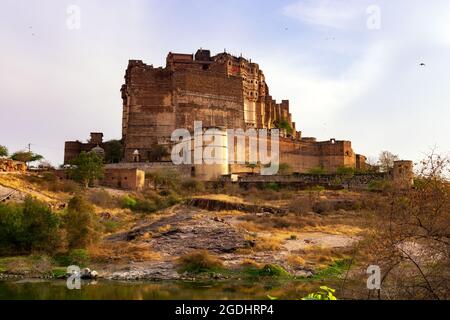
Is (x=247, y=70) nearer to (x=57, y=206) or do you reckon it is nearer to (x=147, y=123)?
(x=147, y=123)

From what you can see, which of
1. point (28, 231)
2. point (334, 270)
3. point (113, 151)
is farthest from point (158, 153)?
point (334, 270)

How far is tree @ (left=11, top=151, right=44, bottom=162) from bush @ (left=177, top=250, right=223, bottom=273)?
26476 mm

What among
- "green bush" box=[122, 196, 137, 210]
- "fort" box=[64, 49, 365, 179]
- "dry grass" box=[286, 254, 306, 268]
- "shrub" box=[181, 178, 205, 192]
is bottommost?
"dry grass" box=[286, 254, 306, 268]

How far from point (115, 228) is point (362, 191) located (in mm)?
17245

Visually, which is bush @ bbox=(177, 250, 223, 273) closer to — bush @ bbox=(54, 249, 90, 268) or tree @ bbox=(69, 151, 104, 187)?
bush @ bbox=(54, 249, 90, 268)

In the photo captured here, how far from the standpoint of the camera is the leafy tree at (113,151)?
4619cm

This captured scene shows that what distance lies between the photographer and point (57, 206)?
26.8m

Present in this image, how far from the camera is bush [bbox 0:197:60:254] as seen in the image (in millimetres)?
20719

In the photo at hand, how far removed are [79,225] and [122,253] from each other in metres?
2.06

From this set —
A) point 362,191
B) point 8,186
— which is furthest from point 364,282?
point 362,191

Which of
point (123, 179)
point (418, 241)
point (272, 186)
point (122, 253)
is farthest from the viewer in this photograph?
point (272, 186)

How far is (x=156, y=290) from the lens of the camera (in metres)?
15.1

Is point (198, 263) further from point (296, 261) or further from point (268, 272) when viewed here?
point (296, 261)

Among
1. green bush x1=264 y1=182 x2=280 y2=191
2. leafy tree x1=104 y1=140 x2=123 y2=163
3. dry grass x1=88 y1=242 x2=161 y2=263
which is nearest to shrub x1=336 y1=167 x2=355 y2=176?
green bush x1=264 y1=182 x2=280 y2=191
